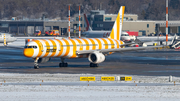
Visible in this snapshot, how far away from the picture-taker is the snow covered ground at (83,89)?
75.8 ft

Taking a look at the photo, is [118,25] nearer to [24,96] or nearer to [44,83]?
[44,83]

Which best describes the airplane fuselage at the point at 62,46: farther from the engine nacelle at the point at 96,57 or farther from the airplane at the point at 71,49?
the engine nacelle at the point at 96,57

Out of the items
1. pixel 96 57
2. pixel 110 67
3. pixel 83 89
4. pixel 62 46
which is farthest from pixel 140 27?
pixel 83 89

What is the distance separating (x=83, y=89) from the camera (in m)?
26.6

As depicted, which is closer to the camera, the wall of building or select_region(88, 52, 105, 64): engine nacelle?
select_region(88, 52, 105, 64): engine nacelle

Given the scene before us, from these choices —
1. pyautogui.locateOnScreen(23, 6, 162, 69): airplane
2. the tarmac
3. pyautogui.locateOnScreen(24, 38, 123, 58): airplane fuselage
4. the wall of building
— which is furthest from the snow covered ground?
the wall of building

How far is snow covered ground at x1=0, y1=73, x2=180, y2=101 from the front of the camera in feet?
75.8

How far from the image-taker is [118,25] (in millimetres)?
50406

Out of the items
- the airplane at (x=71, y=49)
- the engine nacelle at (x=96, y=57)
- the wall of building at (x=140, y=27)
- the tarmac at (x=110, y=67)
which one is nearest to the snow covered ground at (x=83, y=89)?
the tarmac at (x=110, y=67)

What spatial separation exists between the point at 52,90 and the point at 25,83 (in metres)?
4.69

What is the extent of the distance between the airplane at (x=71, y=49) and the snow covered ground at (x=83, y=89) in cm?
696

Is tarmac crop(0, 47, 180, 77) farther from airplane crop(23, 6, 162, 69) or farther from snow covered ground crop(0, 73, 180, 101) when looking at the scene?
snow covered ground crop(0, 73, 180, 101)

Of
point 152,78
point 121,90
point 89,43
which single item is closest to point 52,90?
point 121,90

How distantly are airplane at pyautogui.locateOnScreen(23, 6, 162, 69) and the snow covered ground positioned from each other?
6.96 metres
